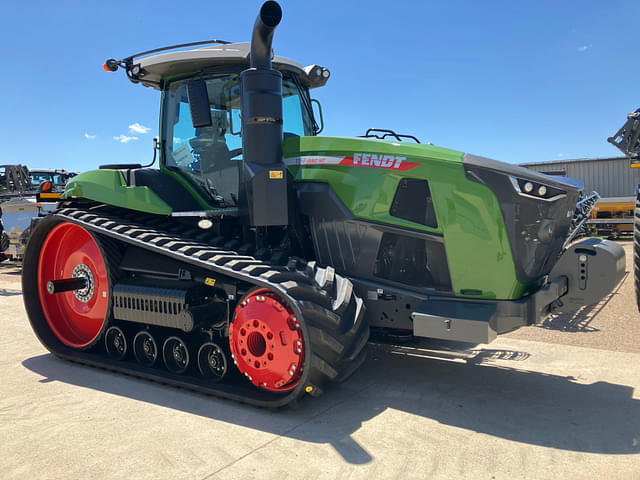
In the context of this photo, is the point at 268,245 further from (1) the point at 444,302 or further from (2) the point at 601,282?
(2) the point at 601,282

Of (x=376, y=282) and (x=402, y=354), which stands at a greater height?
(x=376, y=282)

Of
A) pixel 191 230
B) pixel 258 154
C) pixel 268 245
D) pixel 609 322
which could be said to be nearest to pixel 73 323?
pixel 191 230

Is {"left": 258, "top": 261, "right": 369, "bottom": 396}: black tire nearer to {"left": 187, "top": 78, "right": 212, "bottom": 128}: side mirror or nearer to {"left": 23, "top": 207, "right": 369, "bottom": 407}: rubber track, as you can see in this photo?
{"left": 23, "top": 207, "right": 369, "bottom": 407}: rubber track

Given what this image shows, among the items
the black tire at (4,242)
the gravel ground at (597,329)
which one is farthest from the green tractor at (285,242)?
the black tire at (4,242)

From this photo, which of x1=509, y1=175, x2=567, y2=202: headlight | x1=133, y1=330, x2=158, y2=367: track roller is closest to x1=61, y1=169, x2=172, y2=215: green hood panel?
x1=133, y1=330, x2=158, y2=367: track roller

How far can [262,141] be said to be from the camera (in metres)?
4.29

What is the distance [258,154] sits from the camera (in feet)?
14.1

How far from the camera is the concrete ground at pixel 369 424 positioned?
3.12m

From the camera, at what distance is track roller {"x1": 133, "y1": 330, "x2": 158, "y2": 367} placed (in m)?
4.99

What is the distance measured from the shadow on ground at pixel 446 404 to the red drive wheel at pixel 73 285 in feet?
1.73

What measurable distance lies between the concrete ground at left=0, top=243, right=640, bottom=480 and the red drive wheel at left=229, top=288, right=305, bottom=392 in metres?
0.29

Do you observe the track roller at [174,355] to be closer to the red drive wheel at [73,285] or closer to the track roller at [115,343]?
the track roller at [115,343]

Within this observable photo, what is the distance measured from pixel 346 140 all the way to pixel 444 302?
1.50 m

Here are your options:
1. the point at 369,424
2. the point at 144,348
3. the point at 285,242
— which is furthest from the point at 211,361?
the point at 369,424
